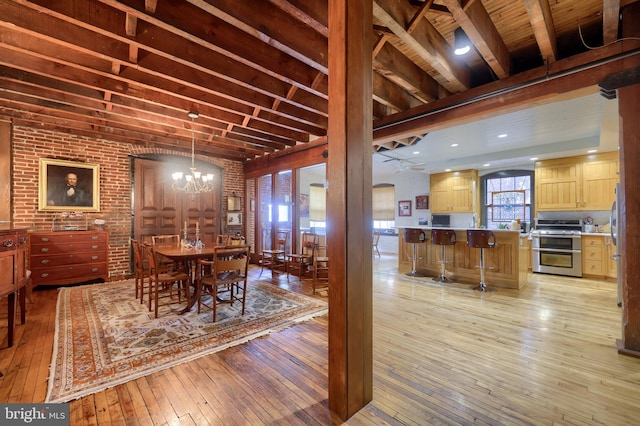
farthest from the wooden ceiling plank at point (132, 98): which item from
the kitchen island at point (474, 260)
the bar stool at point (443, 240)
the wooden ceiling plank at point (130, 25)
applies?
the kitchen island at point (474, 260)

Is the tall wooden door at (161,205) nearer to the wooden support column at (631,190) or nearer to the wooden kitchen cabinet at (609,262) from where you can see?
the wooden support column at (631,190)

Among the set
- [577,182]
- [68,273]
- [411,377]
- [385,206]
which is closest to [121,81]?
[68,273]

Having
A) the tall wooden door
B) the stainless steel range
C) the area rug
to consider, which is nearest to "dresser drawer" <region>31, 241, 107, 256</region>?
the area rug

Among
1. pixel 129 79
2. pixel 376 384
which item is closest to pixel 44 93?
pixel 129 79

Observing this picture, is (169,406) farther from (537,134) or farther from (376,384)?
(537,134)

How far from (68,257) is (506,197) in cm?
978

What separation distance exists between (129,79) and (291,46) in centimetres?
200

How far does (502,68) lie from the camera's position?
288 cm

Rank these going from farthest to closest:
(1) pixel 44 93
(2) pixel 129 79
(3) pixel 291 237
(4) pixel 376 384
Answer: (3) pixel 291 237 → (1) pixel 44 93 → (2) pixel 129 79 → (4) pixel 376 384

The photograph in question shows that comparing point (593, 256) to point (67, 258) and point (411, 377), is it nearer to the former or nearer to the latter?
point (411, 377)

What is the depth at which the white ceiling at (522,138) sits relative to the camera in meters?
3.95

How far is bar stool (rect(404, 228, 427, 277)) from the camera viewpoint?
17.6 ft

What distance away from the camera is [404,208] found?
9055 mm

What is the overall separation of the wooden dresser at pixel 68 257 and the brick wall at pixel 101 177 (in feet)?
1.81
